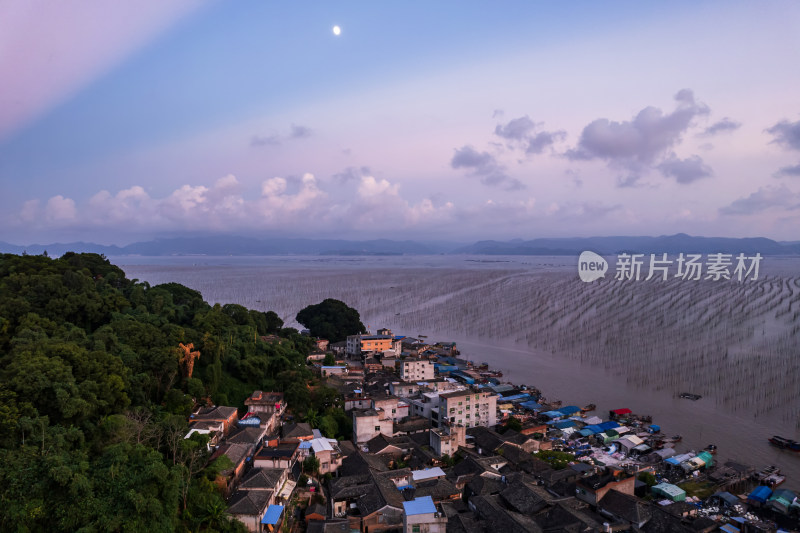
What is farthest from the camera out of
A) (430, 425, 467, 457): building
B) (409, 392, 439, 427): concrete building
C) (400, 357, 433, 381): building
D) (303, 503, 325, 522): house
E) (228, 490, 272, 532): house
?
(400, 357, 433, 381): building

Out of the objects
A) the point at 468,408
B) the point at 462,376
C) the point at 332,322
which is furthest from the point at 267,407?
the point at 332,322

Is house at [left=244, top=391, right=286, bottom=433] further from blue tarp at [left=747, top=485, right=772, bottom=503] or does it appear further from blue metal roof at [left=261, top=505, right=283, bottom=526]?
blue tarp at [left=747, top=485, right=772, bottom=503]

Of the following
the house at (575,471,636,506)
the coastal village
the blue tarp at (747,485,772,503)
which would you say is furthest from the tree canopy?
the blue tarp at (747,485,772,503)

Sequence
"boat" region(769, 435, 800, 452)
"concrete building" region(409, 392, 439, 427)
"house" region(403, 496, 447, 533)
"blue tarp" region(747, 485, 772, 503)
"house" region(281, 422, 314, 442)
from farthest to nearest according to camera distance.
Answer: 1. "concrete building" region(409, 392, 439, 427)
2. "boat" region(769, 435, 800, 452)
3. "house" region(281, 422, 314, 442)
4. "blue tarp" region(747, 485, 772, 503)
5. "house" region(403, 496, 447, 533)

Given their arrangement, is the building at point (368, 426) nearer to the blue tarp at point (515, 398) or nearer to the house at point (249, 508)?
the house at point (249, 508)

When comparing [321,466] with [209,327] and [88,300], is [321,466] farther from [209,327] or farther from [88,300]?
[88,300]

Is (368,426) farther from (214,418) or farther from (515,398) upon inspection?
(515,398)

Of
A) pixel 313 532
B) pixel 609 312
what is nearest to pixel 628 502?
pixel 313 532
